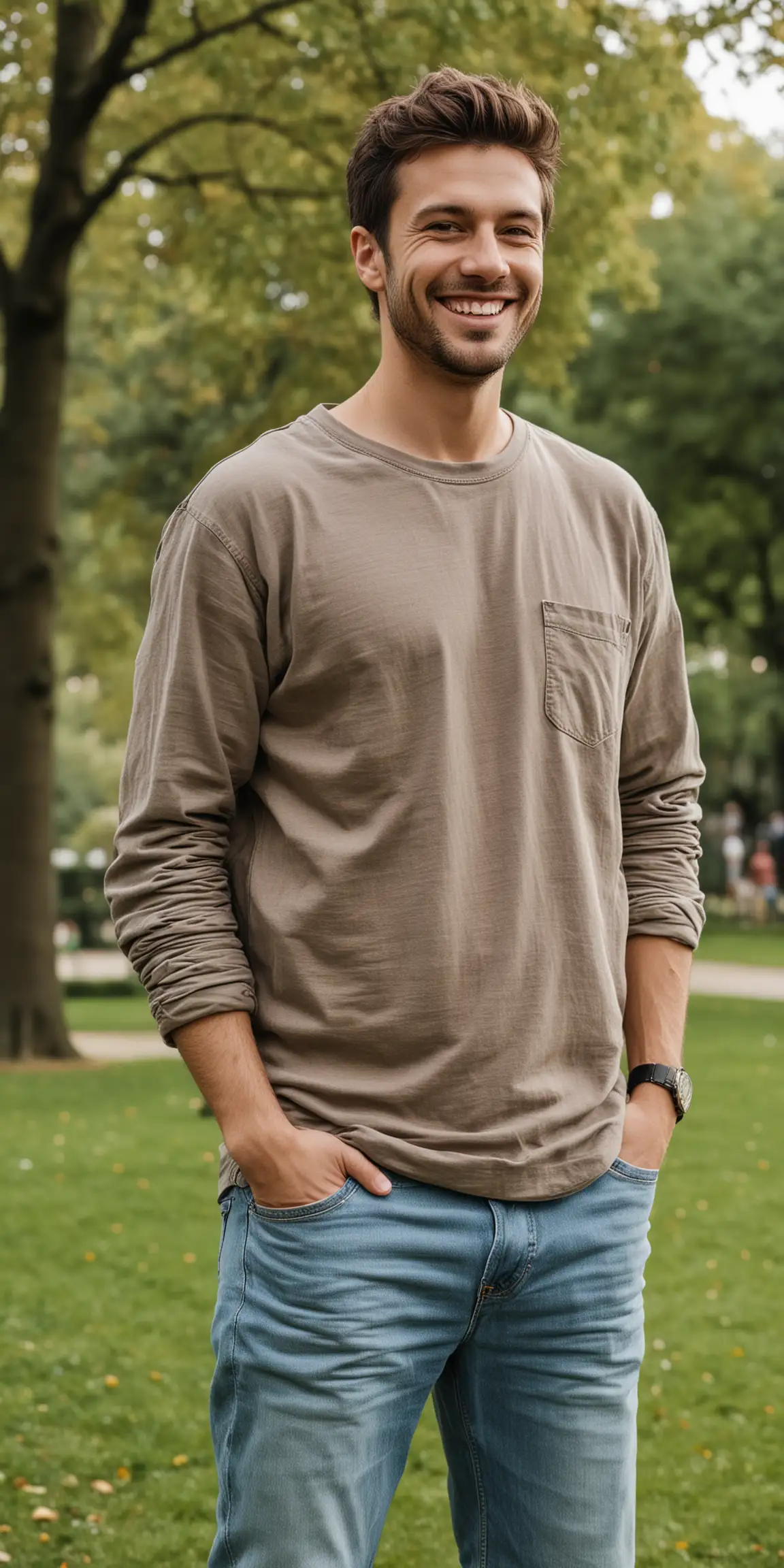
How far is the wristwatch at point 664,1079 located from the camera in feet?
8.14

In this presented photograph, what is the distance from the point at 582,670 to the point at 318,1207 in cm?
75

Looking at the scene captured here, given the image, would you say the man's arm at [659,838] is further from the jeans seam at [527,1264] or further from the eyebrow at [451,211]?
the eyebrow at [451,211]

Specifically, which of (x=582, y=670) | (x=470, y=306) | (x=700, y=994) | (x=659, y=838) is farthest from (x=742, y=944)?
(x=470, y=306)

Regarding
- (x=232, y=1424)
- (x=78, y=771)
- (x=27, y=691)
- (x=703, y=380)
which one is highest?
(x=703, y=380)

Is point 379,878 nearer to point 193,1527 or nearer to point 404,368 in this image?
point 404,368

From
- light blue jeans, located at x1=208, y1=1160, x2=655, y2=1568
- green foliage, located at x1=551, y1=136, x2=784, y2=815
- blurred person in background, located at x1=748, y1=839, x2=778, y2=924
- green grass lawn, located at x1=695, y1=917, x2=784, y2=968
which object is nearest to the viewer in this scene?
light blue jeans, located at x1=208, y1=1160, x2=655, y2=1568

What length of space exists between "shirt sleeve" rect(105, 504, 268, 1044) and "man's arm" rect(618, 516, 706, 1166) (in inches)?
22.7

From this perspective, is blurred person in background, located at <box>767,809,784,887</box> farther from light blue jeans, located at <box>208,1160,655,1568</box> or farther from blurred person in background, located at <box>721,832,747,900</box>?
light blue jeans, located at <box>208,1160,655,1568</box>

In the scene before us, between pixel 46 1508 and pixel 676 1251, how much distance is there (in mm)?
3514

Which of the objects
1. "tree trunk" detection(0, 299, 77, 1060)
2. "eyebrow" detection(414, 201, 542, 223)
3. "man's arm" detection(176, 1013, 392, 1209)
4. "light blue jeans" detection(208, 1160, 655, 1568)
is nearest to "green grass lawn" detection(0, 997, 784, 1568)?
"light blue jeans" detection(208, 1160, 655, 1568)

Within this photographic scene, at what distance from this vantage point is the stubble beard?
230 cm

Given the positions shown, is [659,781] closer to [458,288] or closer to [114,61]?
[458,288]

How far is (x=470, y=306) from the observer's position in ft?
7.58

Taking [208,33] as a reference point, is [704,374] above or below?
below
